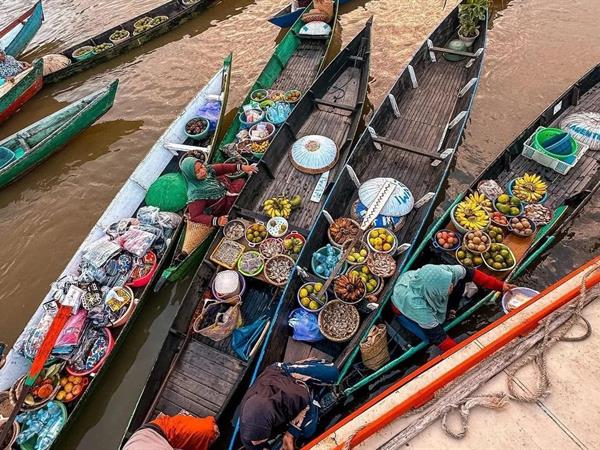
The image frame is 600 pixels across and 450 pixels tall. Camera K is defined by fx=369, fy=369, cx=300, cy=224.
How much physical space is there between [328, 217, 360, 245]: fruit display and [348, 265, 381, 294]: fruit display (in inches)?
26.2

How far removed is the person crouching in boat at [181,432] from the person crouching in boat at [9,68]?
13905 mm

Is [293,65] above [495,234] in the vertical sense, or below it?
above

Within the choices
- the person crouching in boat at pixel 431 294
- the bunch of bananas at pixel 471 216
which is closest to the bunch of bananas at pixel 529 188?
the bunch of bananas at pixel 471 216

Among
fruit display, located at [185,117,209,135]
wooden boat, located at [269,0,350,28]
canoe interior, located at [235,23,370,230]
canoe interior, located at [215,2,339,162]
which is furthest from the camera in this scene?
wooden boat, located at [269,0,350,28]

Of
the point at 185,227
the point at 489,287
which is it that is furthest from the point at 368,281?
the point at 185,227

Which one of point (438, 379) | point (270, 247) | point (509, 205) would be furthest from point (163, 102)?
point (438, 379)

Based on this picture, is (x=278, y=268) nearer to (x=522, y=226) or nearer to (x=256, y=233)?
(x=256, y=233)

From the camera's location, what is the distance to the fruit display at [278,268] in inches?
287

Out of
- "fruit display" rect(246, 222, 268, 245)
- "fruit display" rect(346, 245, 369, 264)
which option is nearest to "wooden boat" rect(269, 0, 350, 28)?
"fruit display" rect(246, 222, 268, 245)

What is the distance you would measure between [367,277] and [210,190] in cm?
388

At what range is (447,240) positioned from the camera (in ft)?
23.2

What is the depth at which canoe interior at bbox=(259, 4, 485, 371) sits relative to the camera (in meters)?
6.61

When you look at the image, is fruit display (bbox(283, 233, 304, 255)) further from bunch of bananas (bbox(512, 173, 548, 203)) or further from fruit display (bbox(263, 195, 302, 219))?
bunch of bananas (bbox(512, 173, 548, 203))

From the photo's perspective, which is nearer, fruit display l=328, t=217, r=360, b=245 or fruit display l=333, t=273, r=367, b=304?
fruit display l=333, t=273, r=367, b=304
